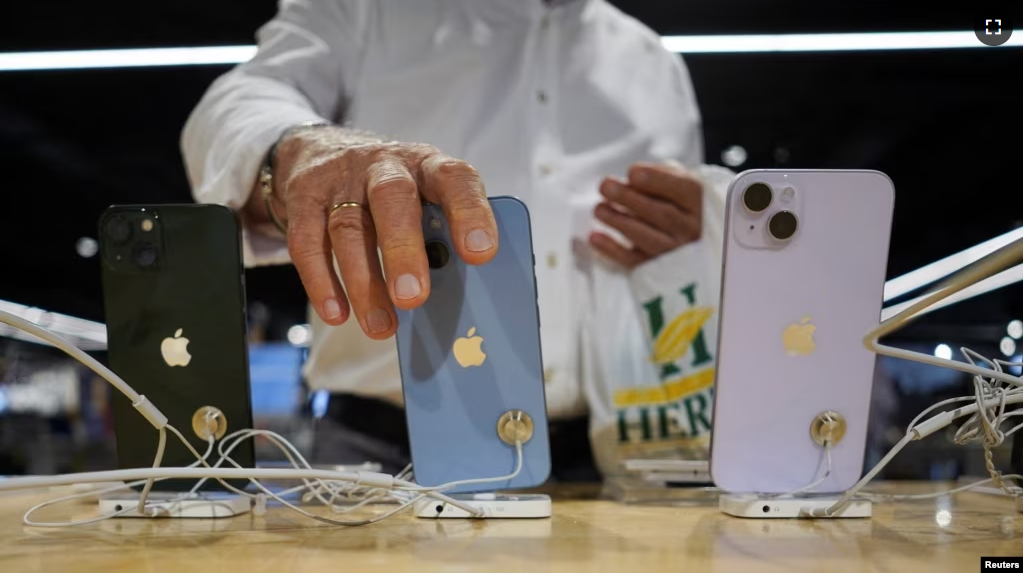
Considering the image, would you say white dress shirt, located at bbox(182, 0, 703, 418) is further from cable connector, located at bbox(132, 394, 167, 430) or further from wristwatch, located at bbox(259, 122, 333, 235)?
cable connector, located at bbox(132, 394, 167, 430)

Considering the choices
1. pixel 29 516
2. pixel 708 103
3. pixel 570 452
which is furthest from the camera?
pixel 708 103

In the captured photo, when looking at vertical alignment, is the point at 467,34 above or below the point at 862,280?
above

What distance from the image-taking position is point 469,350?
0.54 meters

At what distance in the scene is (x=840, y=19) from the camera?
2352mm

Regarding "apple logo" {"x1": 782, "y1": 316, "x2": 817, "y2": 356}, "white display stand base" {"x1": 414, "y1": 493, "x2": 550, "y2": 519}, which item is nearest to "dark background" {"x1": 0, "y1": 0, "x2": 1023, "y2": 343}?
"apple logo" {"x1": 782, "y1": 316, "x2": 817, "y2": 356}

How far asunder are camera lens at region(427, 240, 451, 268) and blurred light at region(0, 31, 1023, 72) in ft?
6.01

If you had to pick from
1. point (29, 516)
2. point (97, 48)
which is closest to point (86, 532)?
point (29, 516)

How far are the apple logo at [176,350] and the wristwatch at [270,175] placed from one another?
14 cm

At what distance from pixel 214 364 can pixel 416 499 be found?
0.19 meters

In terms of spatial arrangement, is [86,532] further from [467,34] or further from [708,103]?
[708,103]

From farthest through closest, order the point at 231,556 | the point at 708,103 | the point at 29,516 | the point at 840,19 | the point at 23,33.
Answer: the point at 708,103 → the point at 23,33 → the point at 840,19 → the point at 29,516 → the point at 231,556

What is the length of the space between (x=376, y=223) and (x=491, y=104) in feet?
1.57

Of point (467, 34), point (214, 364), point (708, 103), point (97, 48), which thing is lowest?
point (214, 364)

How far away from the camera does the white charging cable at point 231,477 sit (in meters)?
0.44
